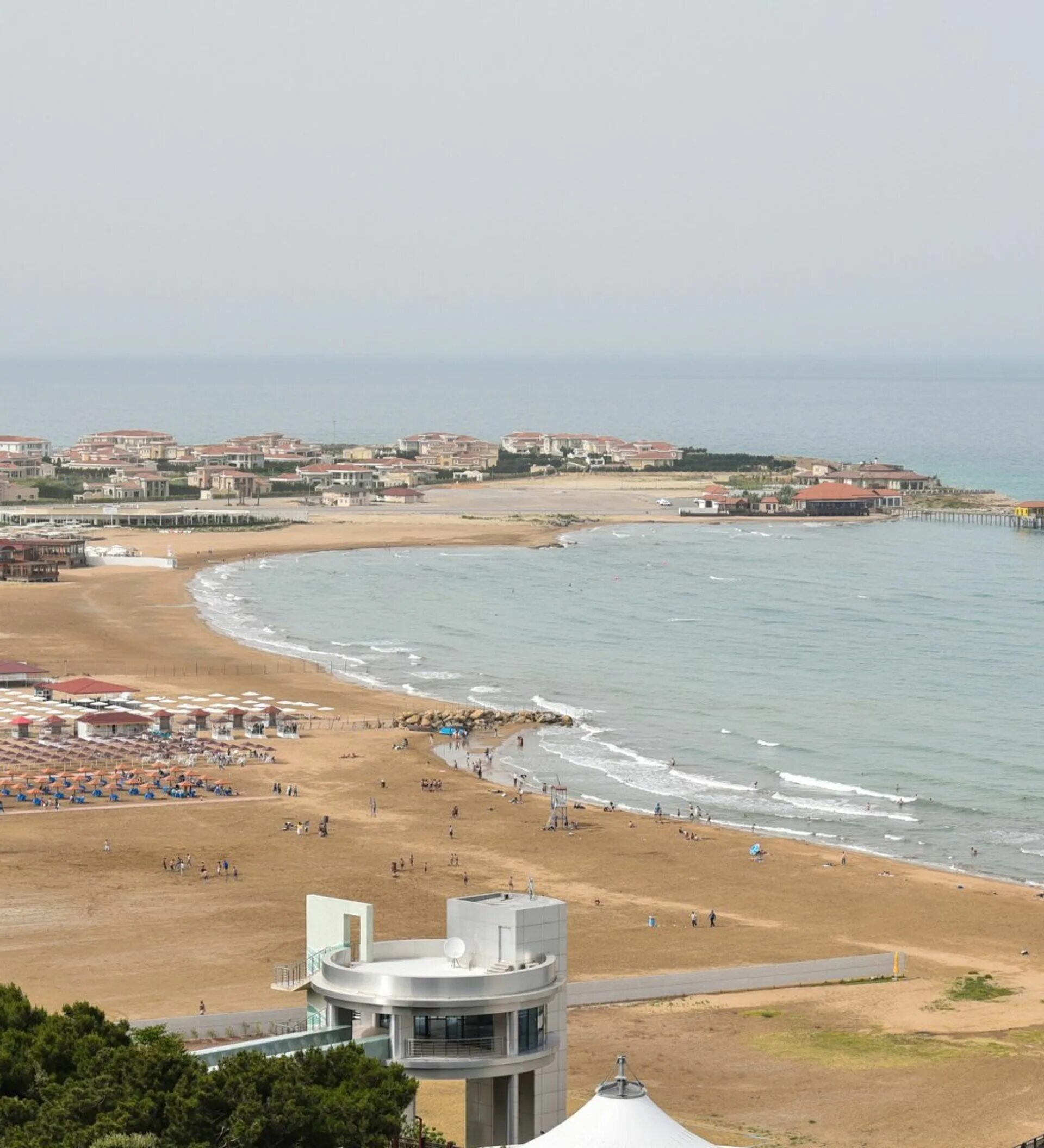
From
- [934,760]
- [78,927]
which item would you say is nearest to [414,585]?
[934,760]

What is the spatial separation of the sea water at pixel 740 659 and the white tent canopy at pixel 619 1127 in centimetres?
2790

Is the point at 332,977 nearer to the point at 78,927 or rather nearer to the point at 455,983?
the point at 455,983

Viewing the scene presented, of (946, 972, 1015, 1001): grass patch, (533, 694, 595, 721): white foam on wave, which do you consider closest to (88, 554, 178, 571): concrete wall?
(533, 694, 595, 721): white foam on wave

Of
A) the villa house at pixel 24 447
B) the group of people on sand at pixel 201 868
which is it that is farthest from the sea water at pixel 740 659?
the villa house at pixel 24 447

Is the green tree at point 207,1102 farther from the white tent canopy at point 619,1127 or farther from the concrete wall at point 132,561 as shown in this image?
the concrete wall at point 132,561

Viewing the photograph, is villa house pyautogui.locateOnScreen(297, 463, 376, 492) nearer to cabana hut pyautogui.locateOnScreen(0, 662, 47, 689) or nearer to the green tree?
cabana hut pyautogui.locateOnScreen(0, 662, 47, 689)

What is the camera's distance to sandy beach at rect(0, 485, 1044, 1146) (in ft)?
94.5

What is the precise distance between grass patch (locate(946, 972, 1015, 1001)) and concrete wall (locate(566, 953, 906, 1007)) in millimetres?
1094

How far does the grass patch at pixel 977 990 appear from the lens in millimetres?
33416

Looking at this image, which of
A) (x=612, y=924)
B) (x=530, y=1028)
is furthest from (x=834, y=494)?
(x=530, y=1028)

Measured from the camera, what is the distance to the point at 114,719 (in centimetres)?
5669

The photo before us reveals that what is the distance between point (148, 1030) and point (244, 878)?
66.7 ft

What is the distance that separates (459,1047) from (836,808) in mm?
31024

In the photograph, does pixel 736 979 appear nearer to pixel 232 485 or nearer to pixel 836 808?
pixel 836 808
